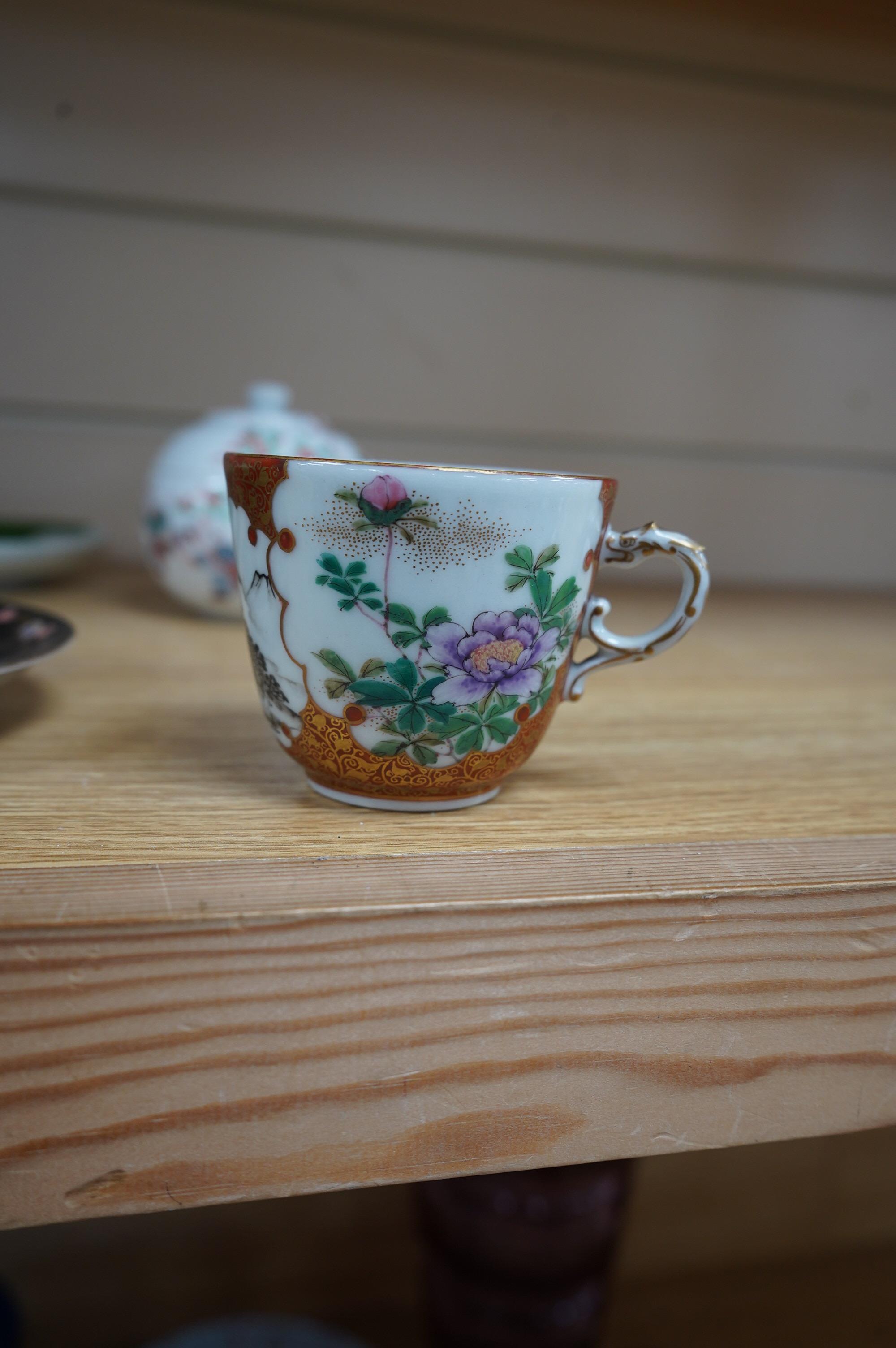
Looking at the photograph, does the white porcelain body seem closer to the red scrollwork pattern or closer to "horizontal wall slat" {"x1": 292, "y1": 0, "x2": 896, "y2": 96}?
the red scrollwork pattern

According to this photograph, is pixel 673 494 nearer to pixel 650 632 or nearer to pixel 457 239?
pixel 457 239

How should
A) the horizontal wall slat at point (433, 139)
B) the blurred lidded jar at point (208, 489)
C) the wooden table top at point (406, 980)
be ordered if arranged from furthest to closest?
the horizontal wall slat at point (433, 139) → the blurred lidded jar at point (208, 489) → the wooden table top at point (406, 980)

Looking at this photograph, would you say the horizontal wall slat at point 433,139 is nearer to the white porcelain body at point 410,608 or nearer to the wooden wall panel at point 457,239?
the wooden wall panel at point 457,239

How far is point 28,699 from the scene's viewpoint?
0.46 meters

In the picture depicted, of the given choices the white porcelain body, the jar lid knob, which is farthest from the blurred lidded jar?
the white porcelain body

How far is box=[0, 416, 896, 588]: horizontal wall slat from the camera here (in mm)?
857

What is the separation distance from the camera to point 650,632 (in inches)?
14.0

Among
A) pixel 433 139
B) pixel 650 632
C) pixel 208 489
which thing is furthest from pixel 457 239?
pixel 650 632

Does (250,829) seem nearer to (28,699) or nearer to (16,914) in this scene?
(16,914)

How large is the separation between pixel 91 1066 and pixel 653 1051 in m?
0.16

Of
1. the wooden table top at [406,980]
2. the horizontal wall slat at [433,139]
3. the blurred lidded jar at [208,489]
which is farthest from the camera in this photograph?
the horizontal wall slat at [433,139]

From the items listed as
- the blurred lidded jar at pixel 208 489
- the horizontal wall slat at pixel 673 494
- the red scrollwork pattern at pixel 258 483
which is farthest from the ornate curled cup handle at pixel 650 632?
the horizontal wall slat at pixel 673 494

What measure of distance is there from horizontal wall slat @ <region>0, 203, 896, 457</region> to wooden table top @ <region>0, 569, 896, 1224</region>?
0.58 metres

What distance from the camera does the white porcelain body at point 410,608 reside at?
296mm
